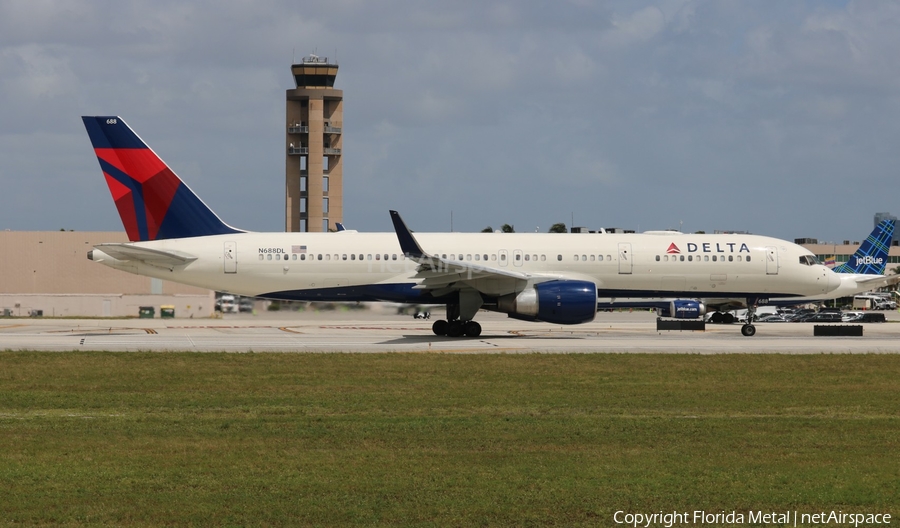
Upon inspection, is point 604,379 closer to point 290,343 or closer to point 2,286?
point 290,343

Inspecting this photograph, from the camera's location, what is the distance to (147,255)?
116 ft

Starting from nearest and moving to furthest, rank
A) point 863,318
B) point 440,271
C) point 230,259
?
1. point 440,271
2. point 230,259
3. point 863,318

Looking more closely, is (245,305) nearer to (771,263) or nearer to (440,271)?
(440,271)

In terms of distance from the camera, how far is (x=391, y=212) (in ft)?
104

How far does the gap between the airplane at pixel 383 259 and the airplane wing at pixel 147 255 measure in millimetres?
37

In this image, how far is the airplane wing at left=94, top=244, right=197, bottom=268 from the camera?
3525 cm

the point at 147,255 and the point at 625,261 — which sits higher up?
the point at 147,255

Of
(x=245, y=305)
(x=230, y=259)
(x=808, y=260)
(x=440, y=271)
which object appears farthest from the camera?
(x=245, y=305)

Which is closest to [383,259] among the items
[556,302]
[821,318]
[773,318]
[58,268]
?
[556,302]

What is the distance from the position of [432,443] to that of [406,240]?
18.8 m

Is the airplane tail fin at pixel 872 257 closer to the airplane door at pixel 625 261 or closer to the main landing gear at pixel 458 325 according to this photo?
the airplane door at pixel 625 261

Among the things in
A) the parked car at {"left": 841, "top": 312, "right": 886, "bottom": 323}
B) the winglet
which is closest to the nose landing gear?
the winglet

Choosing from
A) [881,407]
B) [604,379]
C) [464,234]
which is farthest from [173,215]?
[881,407]

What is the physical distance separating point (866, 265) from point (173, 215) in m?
43.3
